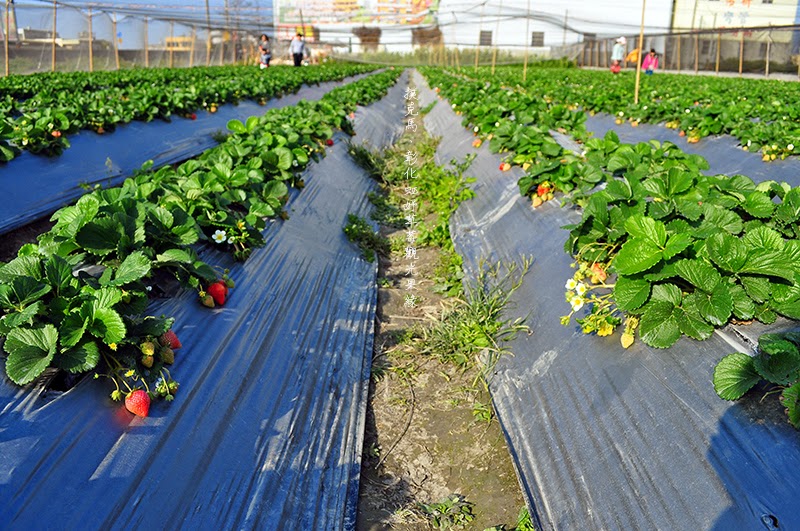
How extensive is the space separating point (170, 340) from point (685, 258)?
195 cm

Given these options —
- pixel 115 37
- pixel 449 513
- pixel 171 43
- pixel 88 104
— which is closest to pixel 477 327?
pixel 449 513

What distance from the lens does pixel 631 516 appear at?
6.84 feet

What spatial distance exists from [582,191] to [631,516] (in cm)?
229

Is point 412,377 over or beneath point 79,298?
beneath

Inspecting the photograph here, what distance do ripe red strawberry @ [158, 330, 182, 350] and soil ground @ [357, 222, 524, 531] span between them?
967 mm

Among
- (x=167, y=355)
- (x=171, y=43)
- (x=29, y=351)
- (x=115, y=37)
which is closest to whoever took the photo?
(x=29, y=351)

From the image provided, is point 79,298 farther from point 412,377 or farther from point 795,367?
point 795,367

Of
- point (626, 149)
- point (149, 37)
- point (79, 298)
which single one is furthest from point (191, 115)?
point (149, 37)

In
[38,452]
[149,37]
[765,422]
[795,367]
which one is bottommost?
[38,452]

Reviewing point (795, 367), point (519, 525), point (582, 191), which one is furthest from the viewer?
point (582, 191)

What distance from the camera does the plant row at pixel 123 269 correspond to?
2.20 m

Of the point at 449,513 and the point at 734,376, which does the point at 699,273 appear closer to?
the point at 734,376

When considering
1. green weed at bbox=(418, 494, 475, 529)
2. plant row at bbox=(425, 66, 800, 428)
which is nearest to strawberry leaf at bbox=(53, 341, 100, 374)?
green weed at bbox=(418, 494, 475, 529)

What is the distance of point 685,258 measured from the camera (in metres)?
2.53
